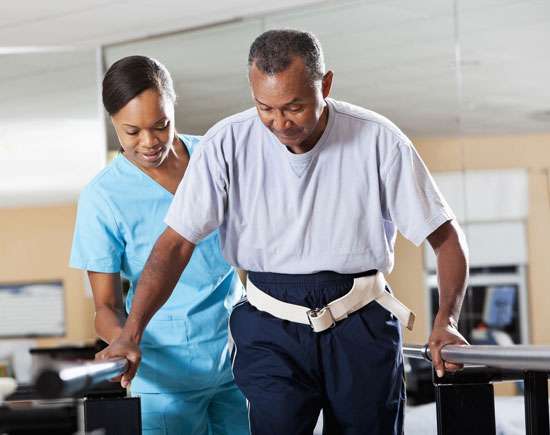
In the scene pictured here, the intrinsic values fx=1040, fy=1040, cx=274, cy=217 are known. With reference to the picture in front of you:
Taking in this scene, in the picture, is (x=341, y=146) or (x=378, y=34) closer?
(x=341, y=146)

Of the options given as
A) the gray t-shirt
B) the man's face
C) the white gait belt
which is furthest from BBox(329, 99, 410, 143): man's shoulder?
the white gait belt

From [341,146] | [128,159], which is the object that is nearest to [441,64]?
[128,159]

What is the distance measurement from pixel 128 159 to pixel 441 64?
2.84 metres

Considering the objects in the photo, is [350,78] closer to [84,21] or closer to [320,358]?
[84,21]

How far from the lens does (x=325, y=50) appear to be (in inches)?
208

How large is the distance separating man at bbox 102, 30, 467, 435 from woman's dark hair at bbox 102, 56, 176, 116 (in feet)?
1.23

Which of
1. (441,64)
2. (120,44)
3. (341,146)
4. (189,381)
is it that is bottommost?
(189,381)

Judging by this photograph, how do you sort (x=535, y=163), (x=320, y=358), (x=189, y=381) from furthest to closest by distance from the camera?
(x=535, y=163) → (x=189, y=381) → (x=320, y=358)

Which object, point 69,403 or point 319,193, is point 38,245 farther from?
point 69,403

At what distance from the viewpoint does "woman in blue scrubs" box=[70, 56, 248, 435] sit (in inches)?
87.1

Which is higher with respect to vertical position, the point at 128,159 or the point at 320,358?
the point at 128,159

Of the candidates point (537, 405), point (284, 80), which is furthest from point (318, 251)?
point (537, 405)

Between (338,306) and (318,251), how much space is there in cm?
10

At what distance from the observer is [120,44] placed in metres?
6.05
